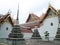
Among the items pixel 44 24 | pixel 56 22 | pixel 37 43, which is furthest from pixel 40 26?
pixel 37 43

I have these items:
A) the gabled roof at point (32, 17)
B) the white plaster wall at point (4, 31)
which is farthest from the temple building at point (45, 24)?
the gabled roof at point (32, 17)

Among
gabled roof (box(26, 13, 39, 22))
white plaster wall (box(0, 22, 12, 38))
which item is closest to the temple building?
white plaster wall (box(0, 22, 12, 38))

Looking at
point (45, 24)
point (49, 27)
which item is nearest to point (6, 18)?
point (45, 24)

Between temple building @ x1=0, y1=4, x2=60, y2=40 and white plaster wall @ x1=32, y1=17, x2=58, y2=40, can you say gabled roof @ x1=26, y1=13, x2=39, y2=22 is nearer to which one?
temple building @ x1=0, y1=4, x2=60, y2=40

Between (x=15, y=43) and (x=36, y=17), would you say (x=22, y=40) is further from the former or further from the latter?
(x=36, y=17)

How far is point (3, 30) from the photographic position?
23.6 metres

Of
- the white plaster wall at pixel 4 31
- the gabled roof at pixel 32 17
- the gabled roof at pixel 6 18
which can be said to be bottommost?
the white plaster wall at pixel 4 31

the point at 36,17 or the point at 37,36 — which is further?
the point at 36,17

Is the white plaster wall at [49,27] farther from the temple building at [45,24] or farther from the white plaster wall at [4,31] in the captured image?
the white plaster wall at [4,31]

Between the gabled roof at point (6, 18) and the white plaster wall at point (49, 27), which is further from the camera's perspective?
the gabled roof at point (6, 18)

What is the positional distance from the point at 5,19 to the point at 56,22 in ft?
20.5

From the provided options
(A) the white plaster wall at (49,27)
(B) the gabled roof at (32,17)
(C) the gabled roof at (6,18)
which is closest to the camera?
(A) the white plaster wall at (49,27)

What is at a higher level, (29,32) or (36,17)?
(36,17)

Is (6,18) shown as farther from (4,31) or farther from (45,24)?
(45,24)
